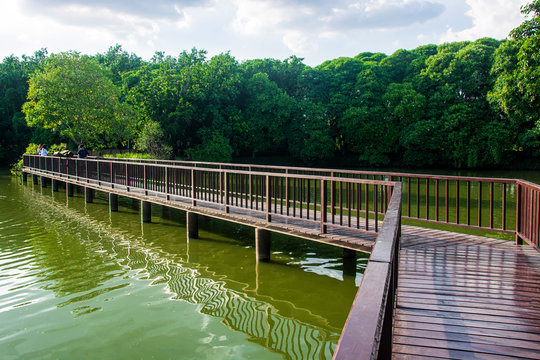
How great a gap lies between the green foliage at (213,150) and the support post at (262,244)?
96.3ft

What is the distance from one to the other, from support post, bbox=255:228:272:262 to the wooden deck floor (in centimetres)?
284

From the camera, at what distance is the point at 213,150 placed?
37469mm

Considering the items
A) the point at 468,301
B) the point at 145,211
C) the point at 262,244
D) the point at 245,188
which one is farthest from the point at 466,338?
the point at 145,211

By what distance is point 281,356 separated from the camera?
487cm

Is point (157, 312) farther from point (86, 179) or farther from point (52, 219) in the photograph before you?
point (86, 179)

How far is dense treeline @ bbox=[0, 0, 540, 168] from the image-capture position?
28281 mm

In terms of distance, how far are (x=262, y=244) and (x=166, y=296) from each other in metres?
2.46

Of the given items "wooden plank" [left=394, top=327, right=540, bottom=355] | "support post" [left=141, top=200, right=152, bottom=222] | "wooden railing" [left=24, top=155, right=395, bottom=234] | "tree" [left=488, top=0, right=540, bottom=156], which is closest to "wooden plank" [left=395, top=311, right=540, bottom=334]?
"wooden plank" [left=394, top=327, right=540, bottom=355]

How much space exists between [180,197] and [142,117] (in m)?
26.6

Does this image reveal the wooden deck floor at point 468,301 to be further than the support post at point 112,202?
No

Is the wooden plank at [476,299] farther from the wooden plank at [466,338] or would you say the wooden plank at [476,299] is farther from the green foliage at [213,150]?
the green foliage at [213,150]

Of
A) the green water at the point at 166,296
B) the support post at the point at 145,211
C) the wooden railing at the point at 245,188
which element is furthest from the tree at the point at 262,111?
the green water at the point at 166,296

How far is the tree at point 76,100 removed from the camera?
2656cm

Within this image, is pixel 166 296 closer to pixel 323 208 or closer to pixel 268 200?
pixel 268 200
